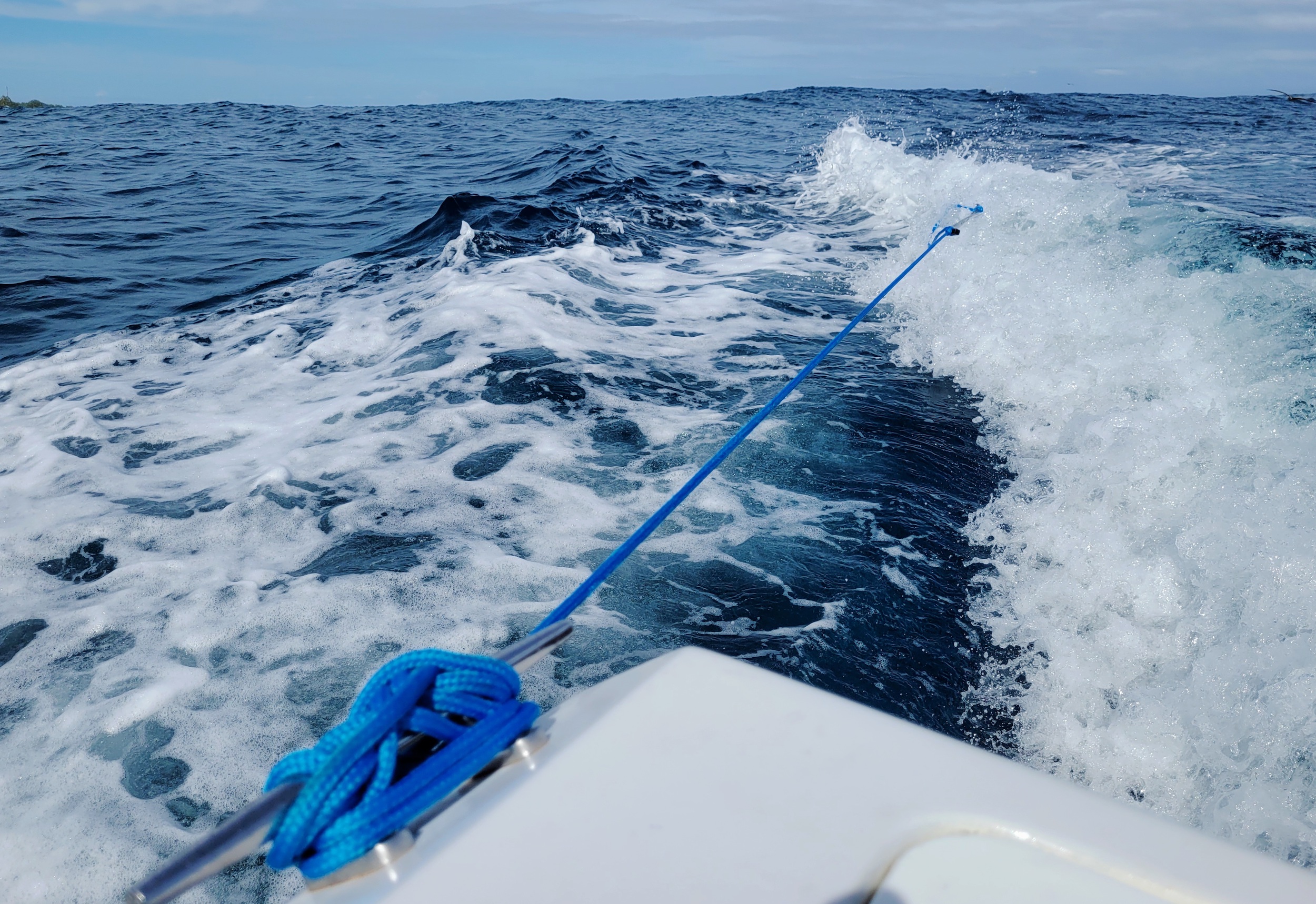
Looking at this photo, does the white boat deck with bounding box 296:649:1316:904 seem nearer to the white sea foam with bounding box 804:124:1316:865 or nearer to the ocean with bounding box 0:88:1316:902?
the ocean with bounding box 0:88:1316:902

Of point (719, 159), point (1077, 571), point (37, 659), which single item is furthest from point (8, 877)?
point (719, 159)

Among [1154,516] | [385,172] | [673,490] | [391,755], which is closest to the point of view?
[391,755]

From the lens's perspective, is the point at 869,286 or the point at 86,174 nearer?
the point at 869,286

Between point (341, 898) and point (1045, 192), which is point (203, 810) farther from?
point (1045, 192)

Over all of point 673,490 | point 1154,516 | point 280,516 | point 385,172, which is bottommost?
point 280,516

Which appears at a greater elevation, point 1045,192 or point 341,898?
point 1045,192

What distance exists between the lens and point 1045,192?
676 cm

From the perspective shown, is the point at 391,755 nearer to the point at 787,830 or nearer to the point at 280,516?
the point at 787,830

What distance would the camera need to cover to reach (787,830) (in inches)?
37.3

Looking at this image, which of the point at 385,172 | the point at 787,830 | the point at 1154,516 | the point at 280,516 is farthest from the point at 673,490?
the point at 385,172

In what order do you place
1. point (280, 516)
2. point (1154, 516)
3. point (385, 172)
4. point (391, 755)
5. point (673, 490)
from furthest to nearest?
1. point (385, 172)
2. point (673, 490)
3. point (280, 516)
4. point (1154, 516)
5. point (391, 755)

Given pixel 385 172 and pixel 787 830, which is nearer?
pixel 787 830

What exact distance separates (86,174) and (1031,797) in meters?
16.5

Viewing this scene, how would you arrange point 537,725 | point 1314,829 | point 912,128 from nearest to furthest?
1. point 537,725
2. point 1314,829
3. point 912,128
